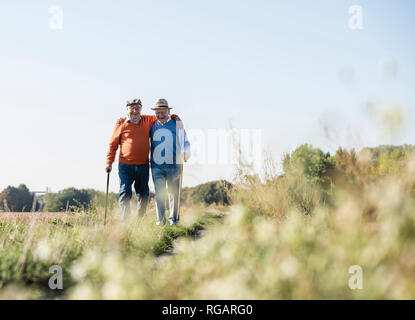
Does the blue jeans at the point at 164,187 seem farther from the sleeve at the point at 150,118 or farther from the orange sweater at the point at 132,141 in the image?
the sleeve at the point at 150,118

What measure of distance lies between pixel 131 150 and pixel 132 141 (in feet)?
0.56

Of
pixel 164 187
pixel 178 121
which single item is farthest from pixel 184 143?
pixel 164 187

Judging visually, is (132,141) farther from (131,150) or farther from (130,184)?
(130,184)

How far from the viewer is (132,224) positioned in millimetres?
5258

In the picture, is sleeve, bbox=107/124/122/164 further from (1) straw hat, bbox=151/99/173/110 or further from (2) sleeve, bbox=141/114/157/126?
(1) straw hat, bbox=151/99/173/110

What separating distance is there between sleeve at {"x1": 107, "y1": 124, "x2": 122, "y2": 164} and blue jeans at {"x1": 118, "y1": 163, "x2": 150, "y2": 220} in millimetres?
250

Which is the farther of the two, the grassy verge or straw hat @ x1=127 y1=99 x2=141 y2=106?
straw hat @ x1=127 y1=99 x2=141 y2=106

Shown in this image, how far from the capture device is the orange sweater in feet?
20.7

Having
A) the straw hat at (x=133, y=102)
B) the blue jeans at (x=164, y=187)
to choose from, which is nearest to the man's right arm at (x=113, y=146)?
the straw hat at (x=133, y=102)

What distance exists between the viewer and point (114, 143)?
6.46 metres

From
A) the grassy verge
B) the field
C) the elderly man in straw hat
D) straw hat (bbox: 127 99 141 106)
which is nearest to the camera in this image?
the field

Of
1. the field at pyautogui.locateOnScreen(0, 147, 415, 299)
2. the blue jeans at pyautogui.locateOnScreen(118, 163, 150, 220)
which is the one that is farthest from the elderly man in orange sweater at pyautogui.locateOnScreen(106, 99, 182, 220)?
the field at pyautogui.locateOnScreen(0, 147, 415, 299)
